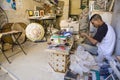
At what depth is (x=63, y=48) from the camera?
2.53 meters

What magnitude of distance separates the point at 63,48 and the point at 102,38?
0.76 meters

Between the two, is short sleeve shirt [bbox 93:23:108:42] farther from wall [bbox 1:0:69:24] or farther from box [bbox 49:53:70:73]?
wall [bbox 1:0:69:24]

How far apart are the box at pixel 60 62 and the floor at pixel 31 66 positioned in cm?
9

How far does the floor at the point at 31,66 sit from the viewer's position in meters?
2.48

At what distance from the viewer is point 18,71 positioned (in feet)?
8.71

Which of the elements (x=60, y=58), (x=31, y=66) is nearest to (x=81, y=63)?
(x=60, y=58)

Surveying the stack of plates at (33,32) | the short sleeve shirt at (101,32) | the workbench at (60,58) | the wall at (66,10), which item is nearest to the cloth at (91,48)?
the short sleeve shirt at (101,32)

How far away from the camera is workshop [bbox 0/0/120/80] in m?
2.34

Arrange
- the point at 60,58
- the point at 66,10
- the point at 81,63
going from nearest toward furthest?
the point at 81,63
the point at 60,58
the point at 66,10

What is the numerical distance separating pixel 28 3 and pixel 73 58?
336cm

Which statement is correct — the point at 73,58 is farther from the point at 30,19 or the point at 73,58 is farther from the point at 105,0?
the point at 30,19

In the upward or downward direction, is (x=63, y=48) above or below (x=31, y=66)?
above

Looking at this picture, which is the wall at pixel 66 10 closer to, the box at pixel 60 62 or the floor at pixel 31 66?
the floor at pixel 31 66

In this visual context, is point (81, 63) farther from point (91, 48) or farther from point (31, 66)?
point (31, 66)
